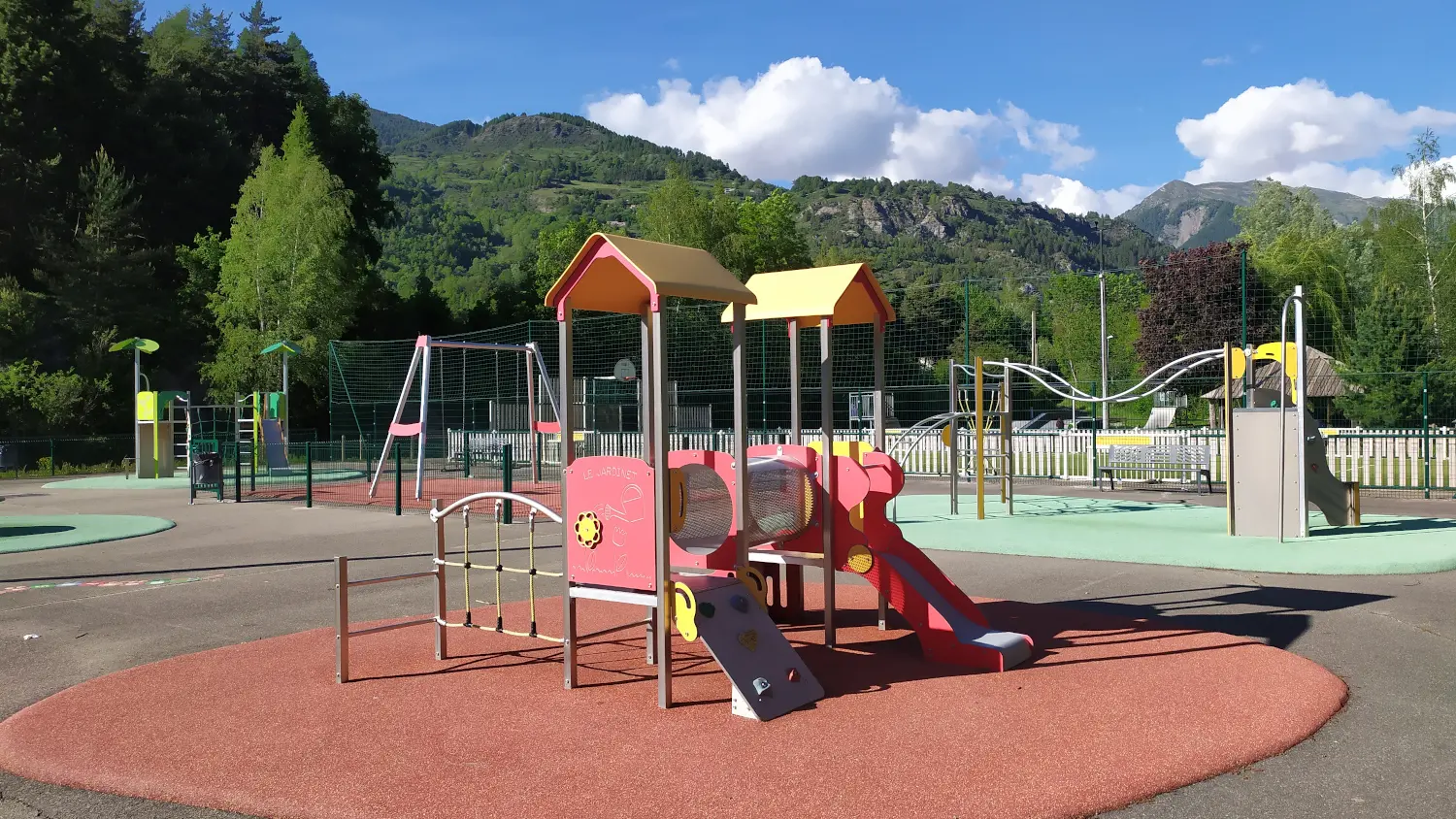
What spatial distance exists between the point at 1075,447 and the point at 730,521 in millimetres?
16910

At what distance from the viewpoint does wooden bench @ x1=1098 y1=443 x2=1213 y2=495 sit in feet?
56.1

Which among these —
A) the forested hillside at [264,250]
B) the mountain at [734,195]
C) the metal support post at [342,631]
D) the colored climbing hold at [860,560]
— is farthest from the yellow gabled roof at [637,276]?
the mountain at [734,195]

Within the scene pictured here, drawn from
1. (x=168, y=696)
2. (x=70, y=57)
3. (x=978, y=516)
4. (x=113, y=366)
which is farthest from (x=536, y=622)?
(x=70, y=57)

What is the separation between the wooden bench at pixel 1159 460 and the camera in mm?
17094

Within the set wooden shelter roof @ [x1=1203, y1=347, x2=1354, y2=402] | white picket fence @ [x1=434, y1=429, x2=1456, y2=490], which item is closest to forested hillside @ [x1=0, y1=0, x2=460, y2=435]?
white picket fence @ [x1=434, y1=429, x2=1456, y2=490]

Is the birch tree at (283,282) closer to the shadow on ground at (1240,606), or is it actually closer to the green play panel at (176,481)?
the green play panel at (176,481)

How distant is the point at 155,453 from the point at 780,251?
31467 mm

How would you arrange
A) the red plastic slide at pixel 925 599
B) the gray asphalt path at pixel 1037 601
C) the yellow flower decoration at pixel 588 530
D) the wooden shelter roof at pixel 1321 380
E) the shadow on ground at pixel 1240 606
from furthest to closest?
the wooden shelter roof at pixel 1321 380 < the shadow on ground at pixel 1240 606 < the red plastic slide at pixel 925 599 < the yellow flower decoration at pixel 588 530 < the gray asphalt path at pixel 1037 601

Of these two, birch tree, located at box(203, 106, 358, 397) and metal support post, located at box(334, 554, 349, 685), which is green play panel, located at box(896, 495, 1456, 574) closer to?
metal support post, located at box(334, 554, 349, 685)

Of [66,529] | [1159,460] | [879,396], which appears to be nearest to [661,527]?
[879,396]

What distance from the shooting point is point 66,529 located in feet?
45.7

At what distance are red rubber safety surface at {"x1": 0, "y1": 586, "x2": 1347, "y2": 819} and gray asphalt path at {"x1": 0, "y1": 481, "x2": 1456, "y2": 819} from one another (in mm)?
199

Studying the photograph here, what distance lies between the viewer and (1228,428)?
11195 millimetres

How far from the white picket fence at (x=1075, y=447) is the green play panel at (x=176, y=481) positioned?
260cm
